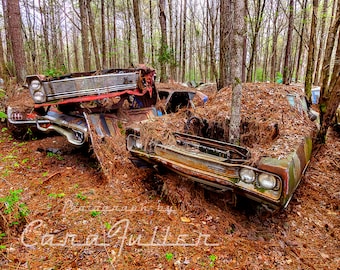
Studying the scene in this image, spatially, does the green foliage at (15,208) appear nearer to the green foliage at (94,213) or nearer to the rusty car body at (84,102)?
the green foliage at (94,213)

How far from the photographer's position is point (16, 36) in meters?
8.64

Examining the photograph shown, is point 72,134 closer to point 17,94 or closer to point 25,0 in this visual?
point 17,94

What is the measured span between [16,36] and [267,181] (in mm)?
9639

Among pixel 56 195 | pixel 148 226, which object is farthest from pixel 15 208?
pixel 148 226

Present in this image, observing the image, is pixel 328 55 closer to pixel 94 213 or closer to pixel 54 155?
pixel 94 213

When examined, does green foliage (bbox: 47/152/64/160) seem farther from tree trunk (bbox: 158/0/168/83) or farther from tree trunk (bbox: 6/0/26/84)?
tree trunk (bbox: 158/0/168/83)

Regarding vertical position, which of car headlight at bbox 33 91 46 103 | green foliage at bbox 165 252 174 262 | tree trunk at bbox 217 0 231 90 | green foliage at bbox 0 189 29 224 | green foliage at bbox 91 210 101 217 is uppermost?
tree trunk at bbox 217 0 231 90

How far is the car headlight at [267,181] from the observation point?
277 centimetres

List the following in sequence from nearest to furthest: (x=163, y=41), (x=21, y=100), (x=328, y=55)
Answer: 1. (x=328, y=55)
2. (x=21, y=100)
3. (x=163, y=41)

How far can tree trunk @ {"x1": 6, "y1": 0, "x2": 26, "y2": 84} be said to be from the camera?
27.3ft

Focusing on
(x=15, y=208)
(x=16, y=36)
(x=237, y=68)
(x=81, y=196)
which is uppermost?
(x=16, y=36)

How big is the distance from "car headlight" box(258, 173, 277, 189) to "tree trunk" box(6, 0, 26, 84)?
9.17m

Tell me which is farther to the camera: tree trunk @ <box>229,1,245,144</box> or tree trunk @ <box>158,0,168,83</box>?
tree trunk @ <box>158,0,168,83</box>

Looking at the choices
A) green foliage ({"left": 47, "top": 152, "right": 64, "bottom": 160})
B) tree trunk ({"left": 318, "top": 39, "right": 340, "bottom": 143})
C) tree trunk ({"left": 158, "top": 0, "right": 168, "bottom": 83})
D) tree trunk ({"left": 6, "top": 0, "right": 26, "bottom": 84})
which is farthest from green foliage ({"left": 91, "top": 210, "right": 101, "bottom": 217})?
tree trunk ({"left": 158, "top": 0, "right": 168, "bottom": 83})
